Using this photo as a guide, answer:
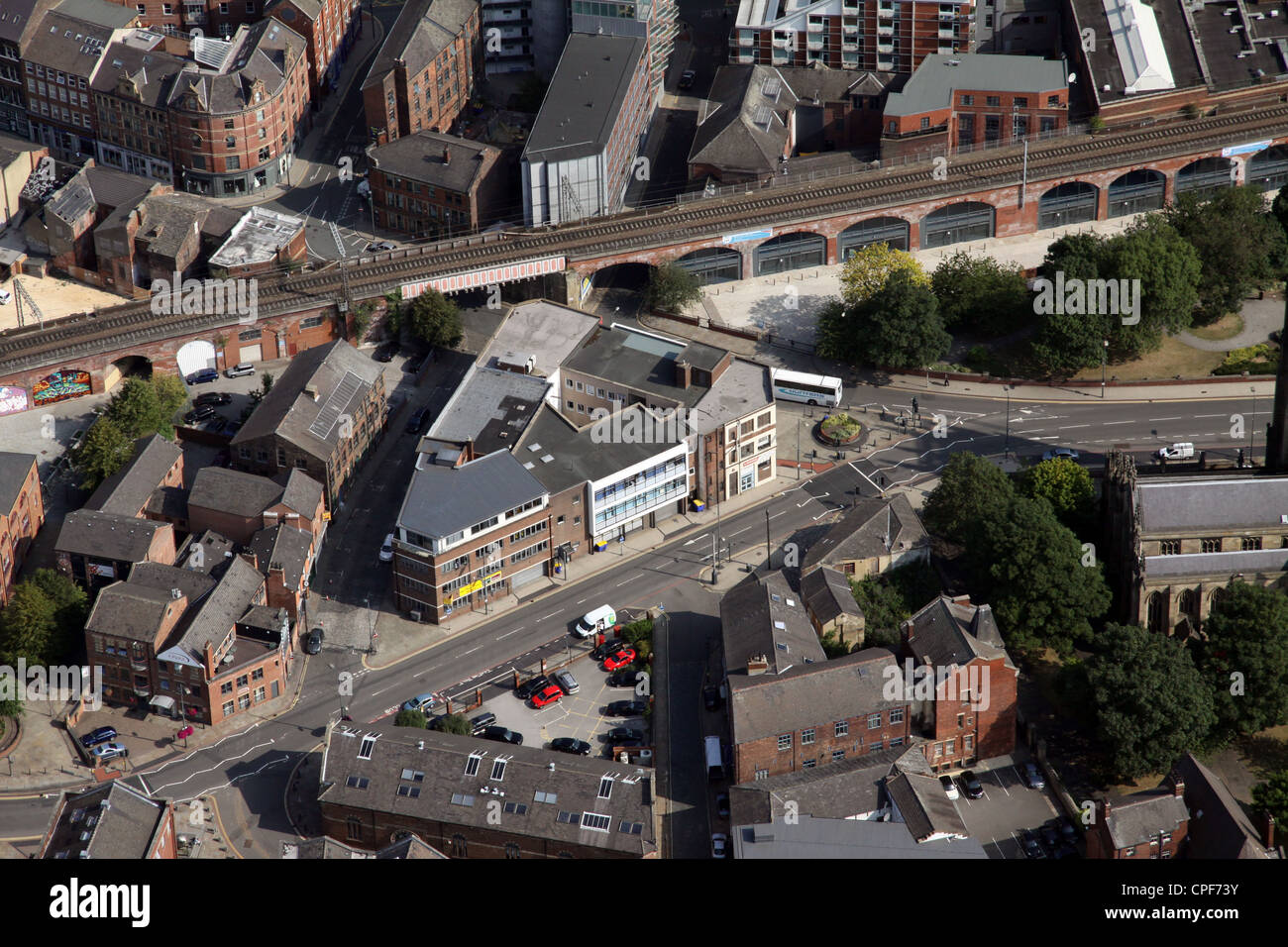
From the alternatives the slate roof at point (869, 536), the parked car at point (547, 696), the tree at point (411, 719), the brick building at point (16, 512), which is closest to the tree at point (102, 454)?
the brick building at point (16, 512)

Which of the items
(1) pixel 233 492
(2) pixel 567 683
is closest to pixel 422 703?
(2) pixel 567 683

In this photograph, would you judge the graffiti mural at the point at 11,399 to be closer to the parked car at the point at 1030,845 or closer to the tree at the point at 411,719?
the tree at the point at 411,719

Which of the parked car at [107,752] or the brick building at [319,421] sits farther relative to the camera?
the brick building at [319,421]

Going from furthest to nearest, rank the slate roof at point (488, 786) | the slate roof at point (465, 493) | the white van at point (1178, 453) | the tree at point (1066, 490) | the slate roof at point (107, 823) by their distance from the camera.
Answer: the white van at point (1178, 453) → the tree at point (1066, 490) → the slate roof at point (465, 493) → the slate roof at point (488, 786) → the slate roof at point (107, 823)

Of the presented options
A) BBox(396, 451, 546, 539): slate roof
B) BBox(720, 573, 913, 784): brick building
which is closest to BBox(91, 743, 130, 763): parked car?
BBox(396, 451, 546, 539): slate roof

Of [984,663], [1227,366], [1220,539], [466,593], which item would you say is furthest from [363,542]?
[1227,366]

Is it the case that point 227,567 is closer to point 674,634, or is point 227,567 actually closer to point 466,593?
point 466,593
